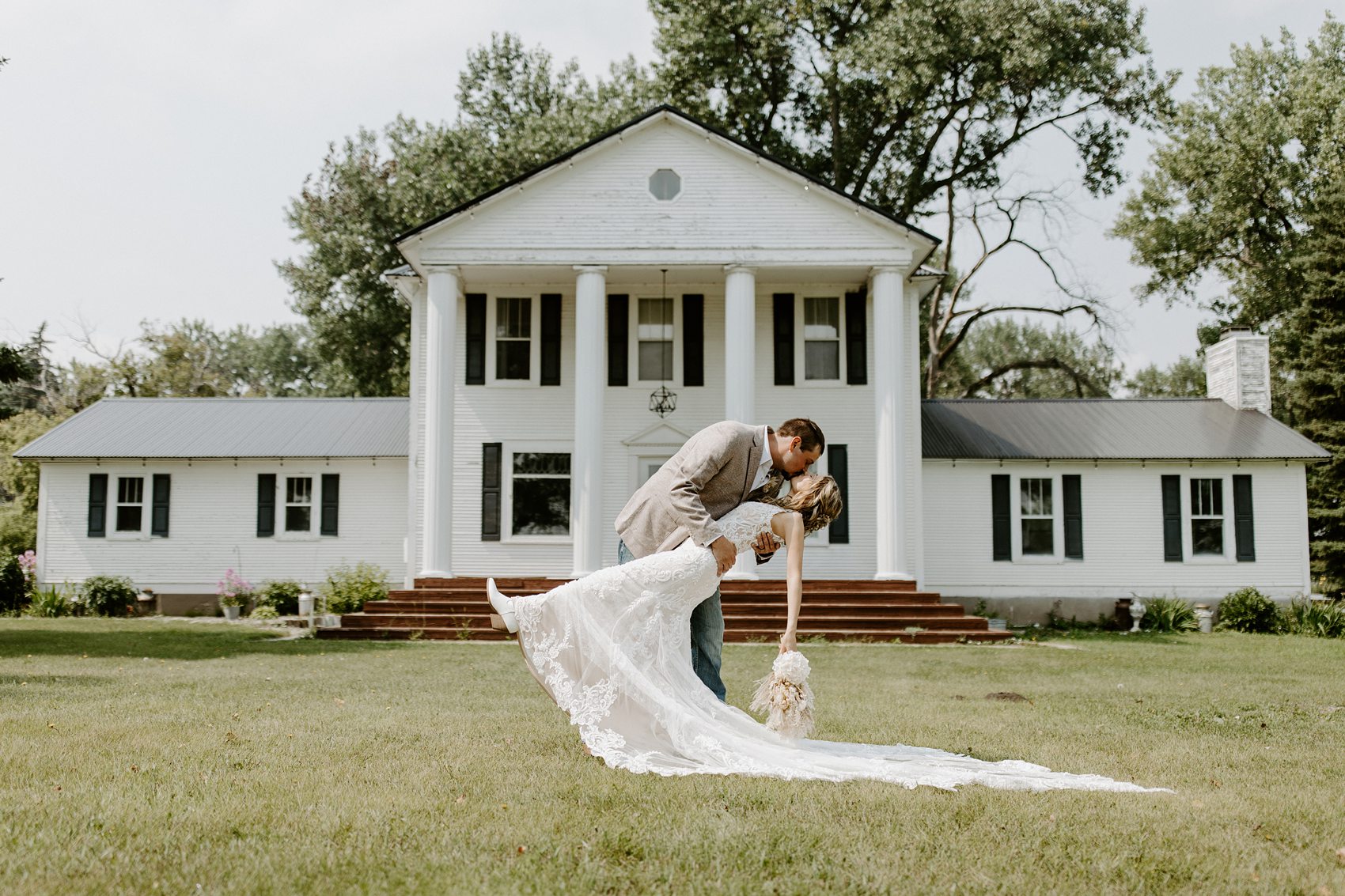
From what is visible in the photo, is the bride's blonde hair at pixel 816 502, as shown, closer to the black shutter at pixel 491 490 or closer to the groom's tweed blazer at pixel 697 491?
the groom's tweed blazer at pixel 697 491

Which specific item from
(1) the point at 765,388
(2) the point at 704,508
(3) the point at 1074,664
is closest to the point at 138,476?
(1) the point at 765,388

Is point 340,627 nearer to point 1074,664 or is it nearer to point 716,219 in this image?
point 716,219

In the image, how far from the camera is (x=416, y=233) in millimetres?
21094

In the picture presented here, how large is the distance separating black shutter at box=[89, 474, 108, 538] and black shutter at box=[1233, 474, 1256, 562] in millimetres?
23302

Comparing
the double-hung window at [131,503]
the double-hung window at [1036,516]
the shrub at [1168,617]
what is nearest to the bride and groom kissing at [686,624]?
the shrub at [1168,617]

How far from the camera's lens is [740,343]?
2116cm

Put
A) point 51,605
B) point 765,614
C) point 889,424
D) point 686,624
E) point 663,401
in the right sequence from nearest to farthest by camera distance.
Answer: point 686,624 → point 765,614 → point 889,424 → point 663,401 → point 51,605

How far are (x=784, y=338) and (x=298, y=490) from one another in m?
10.7

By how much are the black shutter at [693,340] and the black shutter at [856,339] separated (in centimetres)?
281

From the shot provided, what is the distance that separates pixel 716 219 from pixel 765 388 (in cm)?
348

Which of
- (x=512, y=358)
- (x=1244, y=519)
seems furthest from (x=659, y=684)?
(x=1244, y=519)

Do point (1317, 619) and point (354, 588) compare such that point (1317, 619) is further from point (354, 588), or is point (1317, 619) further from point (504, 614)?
point (504, 614)

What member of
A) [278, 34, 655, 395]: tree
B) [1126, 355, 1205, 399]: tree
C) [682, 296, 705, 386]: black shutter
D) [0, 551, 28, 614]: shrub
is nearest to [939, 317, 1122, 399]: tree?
[1126, 355, 1205, 399]: tree

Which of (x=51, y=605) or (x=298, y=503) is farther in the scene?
(x=298, y=503)
